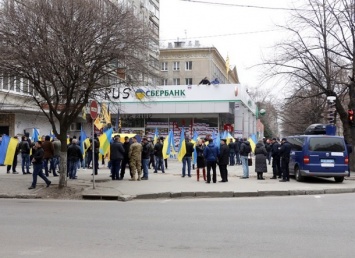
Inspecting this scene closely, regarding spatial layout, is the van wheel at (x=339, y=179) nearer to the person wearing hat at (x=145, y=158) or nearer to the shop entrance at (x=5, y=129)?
the person wearing hat at (x=145, y=158)

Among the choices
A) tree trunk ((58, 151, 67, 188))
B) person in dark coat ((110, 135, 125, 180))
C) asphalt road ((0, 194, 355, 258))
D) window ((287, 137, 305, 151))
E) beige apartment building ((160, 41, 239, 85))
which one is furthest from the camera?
beige apartment building ((160, 41, 239, 85))

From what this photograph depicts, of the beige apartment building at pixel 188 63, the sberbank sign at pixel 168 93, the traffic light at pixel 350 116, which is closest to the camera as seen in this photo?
the traffic light at pixel 350 116

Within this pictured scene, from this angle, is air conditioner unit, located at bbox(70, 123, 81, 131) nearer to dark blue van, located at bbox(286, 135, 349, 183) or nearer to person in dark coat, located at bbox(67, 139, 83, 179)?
person in dark coat, located at bbox(67, 139, 83, 179)

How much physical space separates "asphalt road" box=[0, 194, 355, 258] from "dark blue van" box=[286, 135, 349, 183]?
16.0 feet

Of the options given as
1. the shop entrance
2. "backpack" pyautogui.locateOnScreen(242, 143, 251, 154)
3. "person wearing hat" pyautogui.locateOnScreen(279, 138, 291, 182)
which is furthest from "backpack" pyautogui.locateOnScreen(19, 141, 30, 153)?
"person wearing hat" pyautogui.locateOnScreen(279, 138, 291, 182)

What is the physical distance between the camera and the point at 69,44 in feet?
42.1

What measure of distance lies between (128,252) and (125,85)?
9.30 m

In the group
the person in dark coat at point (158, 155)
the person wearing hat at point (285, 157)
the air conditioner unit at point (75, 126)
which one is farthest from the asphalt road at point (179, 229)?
the air conditioner unit at point (75, 126)

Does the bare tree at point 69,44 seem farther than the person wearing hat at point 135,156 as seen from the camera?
No

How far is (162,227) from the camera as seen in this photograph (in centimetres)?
848

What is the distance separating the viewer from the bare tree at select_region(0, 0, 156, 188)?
41.9 feet

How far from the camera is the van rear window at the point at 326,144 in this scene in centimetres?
1742

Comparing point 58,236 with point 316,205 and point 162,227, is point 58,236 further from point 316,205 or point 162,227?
point 316,205

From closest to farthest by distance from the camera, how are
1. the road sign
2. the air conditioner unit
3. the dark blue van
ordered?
the road sign, the dark blue van, the air conditioner unit
